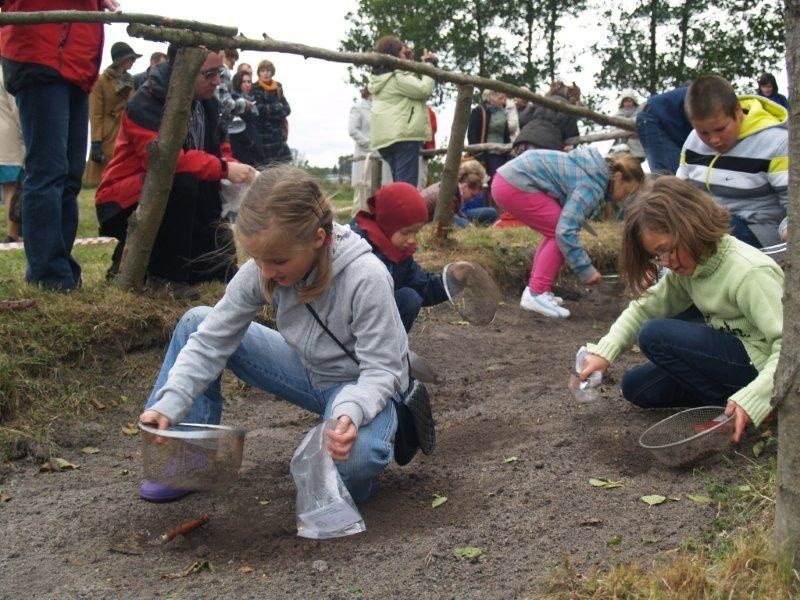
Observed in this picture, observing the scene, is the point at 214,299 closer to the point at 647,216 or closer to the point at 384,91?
the point at 647,216

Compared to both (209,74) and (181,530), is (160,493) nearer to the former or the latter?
(181,530)

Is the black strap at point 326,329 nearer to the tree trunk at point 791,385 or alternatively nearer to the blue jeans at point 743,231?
the tree trunk at point 791,385

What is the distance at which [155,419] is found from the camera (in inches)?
114

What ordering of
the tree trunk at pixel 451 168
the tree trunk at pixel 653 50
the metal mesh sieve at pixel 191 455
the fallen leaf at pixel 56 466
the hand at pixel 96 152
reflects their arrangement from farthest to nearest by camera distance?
the tree trunk at pixel 653 50
the hand at pixel 96 152
the tree trunk at pixel 451 168
the fallen leaf at pixel 56 466
the metal mesh sieve at pixel 191 455

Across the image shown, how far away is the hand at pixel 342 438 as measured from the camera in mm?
2709

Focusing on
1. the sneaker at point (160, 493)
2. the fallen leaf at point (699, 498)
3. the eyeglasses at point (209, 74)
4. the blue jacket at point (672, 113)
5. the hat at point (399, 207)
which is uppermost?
the eyeglasses at point (209, 74)

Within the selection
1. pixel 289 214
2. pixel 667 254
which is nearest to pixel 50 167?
pixel 289 214

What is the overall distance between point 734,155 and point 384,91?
3.81m

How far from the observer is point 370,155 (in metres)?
8.95

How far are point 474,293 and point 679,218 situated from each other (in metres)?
1.54

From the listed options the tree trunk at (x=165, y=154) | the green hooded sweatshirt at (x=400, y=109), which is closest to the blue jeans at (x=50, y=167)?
the tree trunk at (x=165, y=154)

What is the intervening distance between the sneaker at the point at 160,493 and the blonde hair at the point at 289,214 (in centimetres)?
83

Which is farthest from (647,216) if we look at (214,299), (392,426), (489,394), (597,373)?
(214,299)

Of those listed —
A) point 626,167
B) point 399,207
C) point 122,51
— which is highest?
point 122,51
